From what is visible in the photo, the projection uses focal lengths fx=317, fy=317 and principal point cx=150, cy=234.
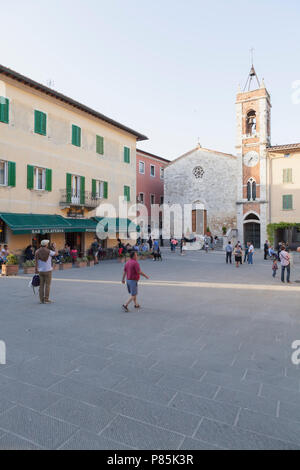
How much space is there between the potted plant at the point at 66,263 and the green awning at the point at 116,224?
6.13 meters

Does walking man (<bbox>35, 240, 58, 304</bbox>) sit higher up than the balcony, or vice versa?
the balcony

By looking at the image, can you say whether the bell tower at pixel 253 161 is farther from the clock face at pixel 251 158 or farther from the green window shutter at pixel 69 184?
the green window shutter at pixel 69 184

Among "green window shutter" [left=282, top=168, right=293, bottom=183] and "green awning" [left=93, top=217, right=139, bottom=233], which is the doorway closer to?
"green window shutter" [left=282, top=168, right=293, bottom=183]

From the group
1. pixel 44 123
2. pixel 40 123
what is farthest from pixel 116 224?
pixel 40 123

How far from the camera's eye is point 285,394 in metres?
3.88

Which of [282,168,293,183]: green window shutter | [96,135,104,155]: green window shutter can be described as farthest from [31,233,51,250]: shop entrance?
[282,168,293,183]: green window shutter

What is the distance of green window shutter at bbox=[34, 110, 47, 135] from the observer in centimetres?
1869

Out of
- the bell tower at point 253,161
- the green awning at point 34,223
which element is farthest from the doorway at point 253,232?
the green awning at point 34,223

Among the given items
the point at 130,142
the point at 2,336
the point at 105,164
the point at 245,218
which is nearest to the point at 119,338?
the point at 2,336

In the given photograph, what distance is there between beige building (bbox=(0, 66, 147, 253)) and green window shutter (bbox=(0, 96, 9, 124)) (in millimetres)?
51

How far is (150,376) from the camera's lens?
432 cm

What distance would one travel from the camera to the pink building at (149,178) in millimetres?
36250

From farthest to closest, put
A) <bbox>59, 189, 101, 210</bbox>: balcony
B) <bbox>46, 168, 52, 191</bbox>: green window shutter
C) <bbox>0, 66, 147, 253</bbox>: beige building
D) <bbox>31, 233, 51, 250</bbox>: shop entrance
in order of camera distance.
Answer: <bbox>59, 189, 101, 210</bbox>: balcony, <bbox>46, 168, 52, 191</bbox>: green window shutter, <bbox>31, 233, 51, 250</bbox>: shop entrance, <bbox>0, 66, 147, 253</bbox>: beige building

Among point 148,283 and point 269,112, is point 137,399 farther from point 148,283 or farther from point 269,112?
point 269,112
